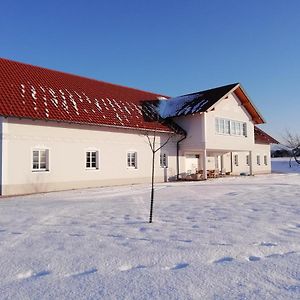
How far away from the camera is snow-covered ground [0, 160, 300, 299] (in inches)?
159

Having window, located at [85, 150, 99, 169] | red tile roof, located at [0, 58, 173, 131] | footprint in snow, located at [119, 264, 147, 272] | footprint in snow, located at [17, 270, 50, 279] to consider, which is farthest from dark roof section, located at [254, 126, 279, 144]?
footprint in snow, located at [17, 270, 50, 279]

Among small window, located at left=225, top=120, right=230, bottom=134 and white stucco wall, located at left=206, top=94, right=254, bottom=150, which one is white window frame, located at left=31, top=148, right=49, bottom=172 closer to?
white stucco wall, located at left=206, top=94, right=254, bottom=150

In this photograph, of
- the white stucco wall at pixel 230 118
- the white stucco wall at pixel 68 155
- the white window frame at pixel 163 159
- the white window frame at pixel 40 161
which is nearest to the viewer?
the white stucco wall at pixel 68 155

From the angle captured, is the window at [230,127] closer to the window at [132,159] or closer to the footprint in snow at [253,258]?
the window at [132,159]

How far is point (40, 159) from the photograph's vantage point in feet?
54.3

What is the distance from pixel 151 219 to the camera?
26.9 feet

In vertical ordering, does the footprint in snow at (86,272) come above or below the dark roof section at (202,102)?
below

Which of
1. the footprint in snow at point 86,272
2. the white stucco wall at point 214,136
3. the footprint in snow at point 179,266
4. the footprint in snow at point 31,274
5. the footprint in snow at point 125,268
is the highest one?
the white stucco wall at point 214,136

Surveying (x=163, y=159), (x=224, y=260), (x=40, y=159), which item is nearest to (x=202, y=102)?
(x=163, y=159)

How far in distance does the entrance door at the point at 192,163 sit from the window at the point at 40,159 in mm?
11173

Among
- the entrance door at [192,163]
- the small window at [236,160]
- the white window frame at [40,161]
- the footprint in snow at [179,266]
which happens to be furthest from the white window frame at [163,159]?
the footprint in snow at [179,266]

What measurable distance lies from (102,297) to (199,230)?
3634 millimetres

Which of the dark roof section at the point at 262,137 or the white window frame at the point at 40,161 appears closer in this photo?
the white window frame at the point at 40,161

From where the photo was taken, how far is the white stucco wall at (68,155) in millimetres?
15438
